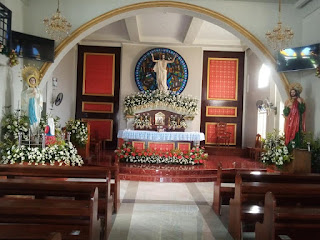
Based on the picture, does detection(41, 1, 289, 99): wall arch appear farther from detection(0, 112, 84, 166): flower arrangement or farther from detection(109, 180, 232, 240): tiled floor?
detection(109, 180, 232, 240): tiled floor

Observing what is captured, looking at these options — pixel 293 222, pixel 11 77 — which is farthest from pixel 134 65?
pixel 293 222

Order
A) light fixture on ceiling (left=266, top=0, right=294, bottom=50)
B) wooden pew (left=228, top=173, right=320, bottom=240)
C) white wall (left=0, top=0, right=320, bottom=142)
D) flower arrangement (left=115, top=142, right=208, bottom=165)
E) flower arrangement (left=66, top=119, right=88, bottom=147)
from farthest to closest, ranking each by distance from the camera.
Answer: flower arrangement (left=66, top=119, right=88, bottom=147)
flower arrangement (left=115, top=142, right=208, bottom=165)
white wall (left=0, top=0, right=320, bottom=142)
light fixture on ceiling (left=266, top=0, right=294, bottom=50)
wooden pew (left=228, top=173, right=320, bottom=240)

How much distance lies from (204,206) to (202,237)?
1.60m

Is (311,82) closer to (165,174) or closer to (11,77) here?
(165,174)

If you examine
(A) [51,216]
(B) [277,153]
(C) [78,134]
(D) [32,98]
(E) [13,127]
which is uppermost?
(D) [32,98]


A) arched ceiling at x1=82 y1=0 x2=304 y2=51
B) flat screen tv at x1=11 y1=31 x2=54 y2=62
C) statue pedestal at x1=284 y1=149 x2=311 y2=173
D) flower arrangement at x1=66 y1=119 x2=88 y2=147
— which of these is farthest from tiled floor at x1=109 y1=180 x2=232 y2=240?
arched ceiling at x1=82 y1=0 x2=304 y2=51

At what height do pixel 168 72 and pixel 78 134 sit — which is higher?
pixel 168 72

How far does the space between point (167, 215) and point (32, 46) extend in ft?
15.5

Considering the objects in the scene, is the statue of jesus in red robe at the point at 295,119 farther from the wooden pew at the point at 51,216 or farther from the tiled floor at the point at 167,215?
the wooden pew at the point at 51,216

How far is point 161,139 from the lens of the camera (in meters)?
9.31

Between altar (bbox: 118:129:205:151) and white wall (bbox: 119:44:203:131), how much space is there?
2911 mm

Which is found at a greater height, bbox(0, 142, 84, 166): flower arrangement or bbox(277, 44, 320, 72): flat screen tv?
bbox(277, 44, 320, 72): flat screen tv

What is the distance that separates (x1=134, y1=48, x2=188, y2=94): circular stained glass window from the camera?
12.4 meters

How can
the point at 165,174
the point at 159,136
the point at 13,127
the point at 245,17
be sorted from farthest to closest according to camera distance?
the point at 159,136 < the point at 165,174 < the point at 245,17 < the point at 13,127
